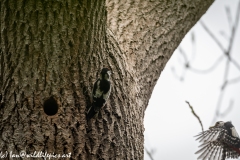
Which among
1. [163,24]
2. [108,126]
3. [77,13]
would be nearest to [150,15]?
[163,24]

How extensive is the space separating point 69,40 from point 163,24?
1.05m

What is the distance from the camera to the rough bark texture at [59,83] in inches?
79.7

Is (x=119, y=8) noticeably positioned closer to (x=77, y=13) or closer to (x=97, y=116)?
(x=77, y=13)

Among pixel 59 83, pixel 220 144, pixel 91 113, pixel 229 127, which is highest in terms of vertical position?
pixel 229 127

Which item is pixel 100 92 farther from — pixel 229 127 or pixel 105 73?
pixel 229 127

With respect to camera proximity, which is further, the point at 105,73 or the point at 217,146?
the point at 217,146

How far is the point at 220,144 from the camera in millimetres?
3225

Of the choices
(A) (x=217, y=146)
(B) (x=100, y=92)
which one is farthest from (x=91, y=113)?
(A) (x=217, y=146)

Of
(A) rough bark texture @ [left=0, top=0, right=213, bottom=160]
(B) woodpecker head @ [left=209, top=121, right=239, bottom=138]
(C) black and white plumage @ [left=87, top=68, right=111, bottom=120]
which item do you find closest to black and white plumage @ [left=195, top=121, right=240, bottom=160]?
(B) woodpecker head @ [left=209, top=121, right=239, bottom=138]

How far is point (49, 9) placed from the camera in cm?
204

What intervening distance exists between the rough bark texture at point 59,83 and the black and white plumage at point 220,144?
1.04 metres

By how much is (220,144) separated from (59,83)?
1798 millimetres

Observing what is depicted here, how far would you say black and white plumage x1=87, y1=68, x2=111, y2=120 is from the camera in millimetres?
2066

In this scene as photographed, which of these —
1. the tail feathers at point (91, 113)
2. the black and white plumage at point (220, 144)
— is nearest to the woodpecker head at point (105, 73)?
the tail feathers at point (91, 113)
